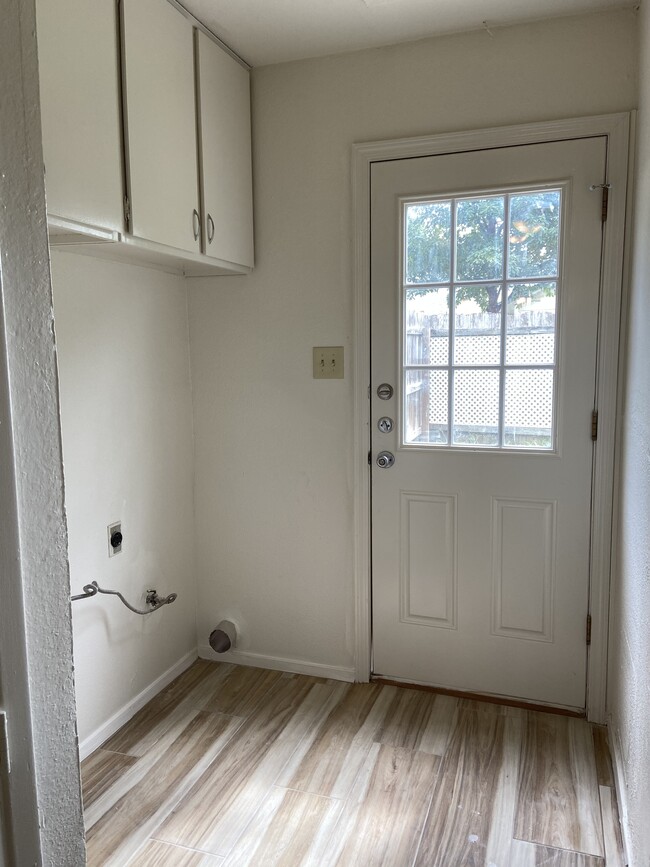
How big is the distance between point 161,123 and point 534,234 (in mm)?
1246

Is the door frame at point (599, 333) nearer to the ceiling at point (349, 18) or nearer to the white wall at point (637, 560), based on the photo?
the white wall at point (637, 560)

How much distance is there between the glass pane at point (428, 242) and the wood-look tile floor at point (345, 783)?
158 cm

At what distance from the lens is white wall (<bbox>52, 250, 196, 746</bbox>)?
2076 mm

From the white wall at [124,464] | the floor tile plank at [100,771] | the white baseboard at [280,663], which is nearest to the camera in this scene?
the floor tile plank at [100,771]

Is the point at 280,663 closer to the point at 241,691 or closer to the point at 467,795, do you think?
the point at 241,691

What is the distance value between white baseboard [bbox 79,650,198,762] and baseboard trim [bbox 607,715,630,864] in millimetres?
1541

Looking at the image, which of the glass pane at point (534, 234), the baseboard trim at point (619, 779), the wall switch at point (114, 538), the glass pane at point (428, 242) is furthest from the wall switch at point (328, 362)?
the baseboard trim at point (619, 779)

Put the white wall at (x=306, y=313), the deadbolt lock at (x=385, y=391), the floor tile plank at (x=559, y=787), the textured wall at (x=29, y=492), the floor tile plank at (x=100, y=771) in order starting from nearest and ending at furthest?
the textured wall at (x=29, y=492)
the floor tile plank at (x=559, y=787)
the floor tile plank at (x=100, y=771)
the white wall at (x=306, y=313)
the deadbolt lock at (x=385, y=391)

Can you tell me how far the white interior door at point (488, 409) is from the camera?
221 cm

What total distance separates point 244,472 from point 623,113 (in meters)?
1.83

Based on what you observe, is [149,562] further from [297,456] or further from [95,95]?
[95,95]

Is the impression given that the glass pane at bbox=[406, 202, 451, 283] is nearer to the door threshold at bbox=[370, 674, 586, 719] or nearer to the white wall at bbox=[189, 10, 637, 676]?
the white wall at bbox=[189, 10, 637, 676]

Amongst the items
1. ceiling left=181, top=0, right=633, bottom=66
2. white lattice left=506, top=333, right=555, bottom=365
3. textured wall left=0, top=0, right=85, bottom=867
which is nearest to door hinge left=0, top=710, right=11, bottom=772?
textured wall left=0, top=0, right=85, bottom=867

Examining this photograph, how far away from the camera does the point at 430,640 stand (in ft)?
8.25
